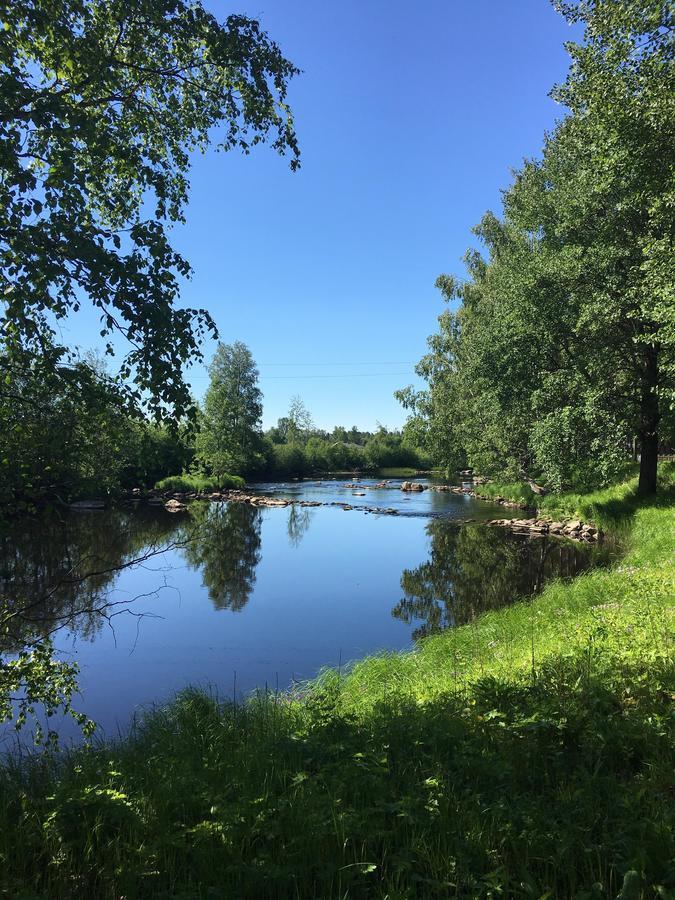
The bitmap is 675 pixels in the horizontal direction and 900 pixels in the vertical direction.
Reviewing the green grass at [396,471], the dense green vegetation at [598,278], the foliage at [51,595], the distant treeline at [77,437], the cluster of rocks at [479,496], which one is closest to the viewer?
the distant treeline at [77,437]

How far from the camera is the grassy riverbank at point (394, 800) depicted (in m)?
2.90

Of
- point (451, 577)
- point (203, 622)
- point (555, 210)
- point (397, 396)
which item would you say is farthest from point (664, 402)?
point (397, 396)

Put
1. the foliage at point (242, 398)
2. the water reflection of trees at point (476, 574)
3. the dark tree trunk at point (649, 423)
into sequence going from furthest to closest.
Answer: the foliage at point (242, 398) → the dark tree trunk at point (649, 423) → the water reflection of trees at point (476, 574)

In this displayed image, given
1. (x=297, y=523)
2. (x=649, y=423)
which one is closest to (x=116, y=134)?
(x=649, y=423)

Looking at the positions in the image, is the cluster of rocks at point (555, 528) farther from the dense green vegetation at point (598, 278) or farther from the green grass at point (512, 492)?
the green grass at point (512, 492)

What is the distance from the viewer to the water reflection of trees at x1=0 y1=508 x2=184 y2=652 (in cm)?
599

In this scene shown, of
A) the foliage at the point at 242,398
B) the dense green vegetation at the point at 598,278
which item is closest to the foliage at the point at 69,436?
the dense green vegetation at the point at 598,278

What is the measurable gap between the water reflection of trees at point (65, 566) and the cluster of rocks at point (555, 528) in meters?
16.6

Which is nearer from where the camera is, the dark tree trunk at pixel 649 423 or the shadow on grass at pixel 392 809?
the shadow on grass at pixel 392 809

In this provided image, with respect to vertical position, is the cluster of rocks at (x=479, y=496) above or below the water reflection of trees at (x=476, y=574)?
above

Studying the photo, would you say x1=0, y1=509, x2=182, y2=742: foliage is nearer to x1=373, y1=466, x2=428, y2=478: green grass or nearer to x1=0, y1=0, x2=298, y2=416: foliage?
x1=0, y1=0, x2=298, y2=416: foliage

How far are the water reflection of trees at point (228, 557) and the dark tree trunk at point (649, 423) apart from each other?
15.7 m

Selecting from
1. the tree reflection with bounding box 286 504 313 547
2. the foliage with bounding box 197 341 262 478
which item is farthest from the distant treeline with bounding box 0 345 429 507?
the foliage with bounding box 197 341 262 478

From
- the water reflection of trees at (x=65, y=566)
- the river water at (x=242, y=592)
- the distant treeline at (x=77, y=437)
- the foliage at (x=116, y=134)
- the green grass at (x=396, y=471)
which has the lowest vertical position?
the river water at (x=242, y=592)
